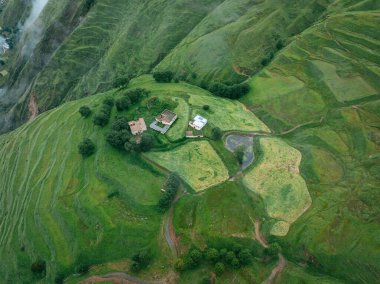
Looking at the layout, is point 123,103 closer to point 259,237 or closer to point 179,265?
point 179,265

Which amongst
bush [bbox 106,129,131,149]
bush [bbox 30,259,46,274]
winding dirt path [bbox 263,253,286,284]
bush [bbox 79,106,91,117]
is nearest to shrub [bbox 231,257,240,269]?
winding dirt path [bbox 263,253,286,284]

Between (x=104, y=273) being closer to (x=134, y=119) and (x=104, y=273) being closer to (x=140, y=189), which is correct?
(x=140, y=189)

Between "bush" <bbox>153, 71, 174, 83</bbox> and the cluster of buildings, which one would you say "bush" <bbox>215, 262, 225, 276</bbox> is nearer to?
the cluster of buildings

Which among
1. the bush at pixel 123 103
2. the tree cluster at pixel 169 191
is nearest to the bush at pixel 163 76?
the bush at pixel 123 103

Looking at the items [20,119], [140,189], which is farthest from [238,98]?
[20,119]

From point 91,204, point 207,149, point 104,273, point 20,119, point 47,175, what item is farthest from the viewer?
point 20,119

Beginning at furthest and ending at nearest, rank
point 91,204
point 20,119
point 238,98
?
point 20,119
point 238,98
point 91,204
